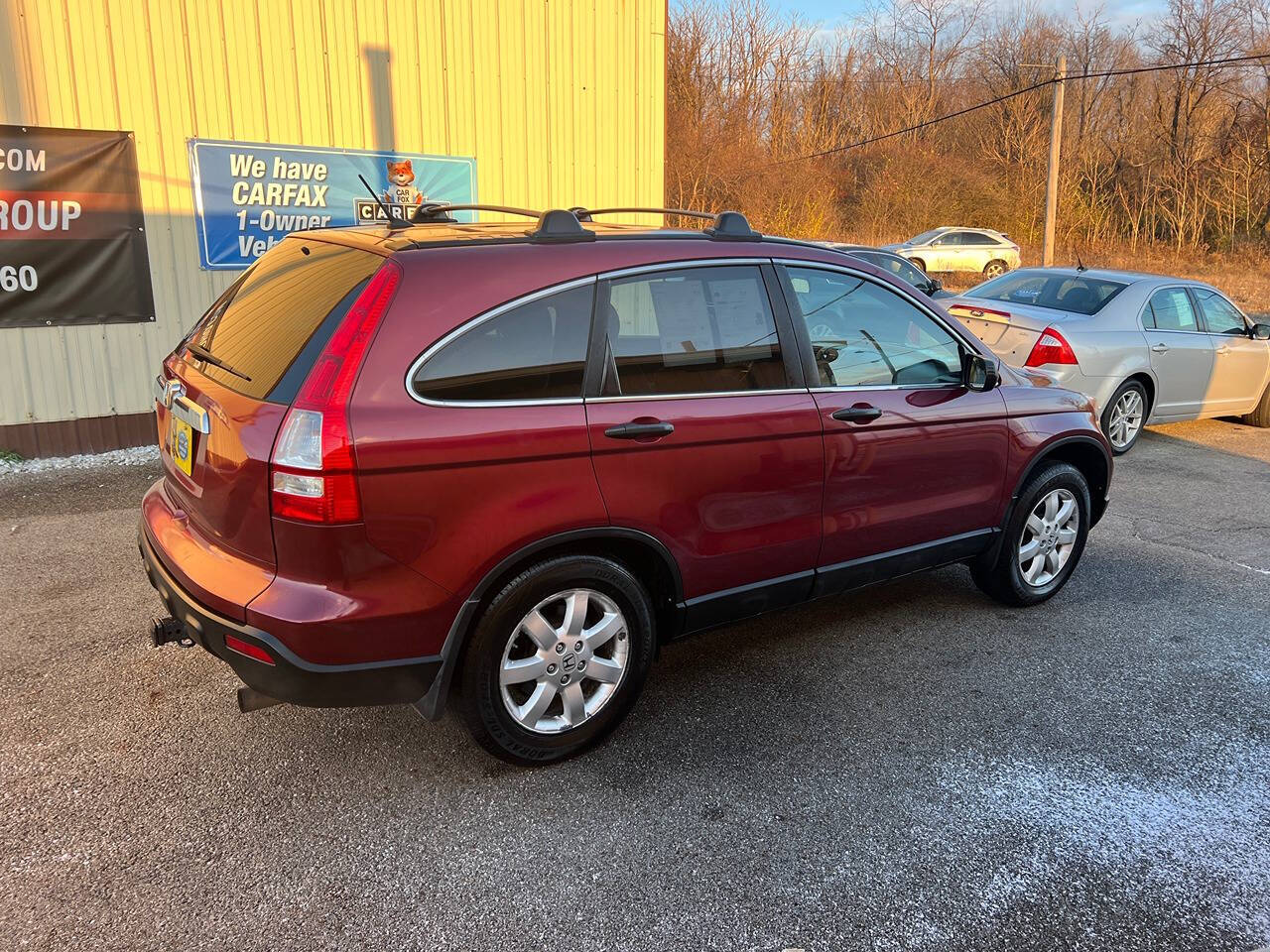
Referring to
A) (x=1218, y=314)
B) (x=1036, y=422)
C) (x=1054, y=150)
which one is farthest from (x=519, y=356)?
(x=1054, y=150)

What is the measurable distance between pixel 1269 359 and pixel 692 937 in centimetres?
956

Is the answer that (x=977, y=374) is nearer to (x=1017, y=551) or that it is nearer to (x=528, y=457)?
(x=1017, y=551)

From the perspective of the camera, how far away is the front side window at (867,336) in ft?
11.9

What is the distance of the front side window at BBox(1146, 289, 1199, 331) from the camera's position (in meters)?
8.11

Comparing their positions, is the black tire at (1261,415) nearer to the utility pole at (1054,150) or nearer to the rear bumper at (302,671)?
the rear bumper at (302,671)

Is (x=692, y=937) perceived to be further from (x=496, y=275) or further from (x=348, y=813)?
(x=496, y=275)

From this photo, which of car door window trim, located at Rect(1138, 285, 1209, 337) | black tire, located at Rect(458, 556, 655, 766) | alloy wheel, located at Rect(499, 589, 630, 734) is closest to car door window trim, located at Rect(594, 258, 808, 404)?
black tire, located at Rect(458, 556, 655, 766)

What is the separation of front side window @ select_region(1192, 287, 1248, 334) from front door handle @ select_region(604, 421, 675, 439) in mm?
7614

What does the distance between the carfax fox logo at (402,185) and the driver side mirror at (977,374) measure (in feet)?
17.6

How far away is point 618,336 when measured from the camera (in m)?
3.08

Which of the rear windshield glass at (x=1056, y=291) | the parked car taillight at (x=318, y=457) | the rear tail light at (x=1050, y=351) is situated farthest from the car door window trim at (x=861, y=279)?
the rear windshield glass at (x=1056, y=291)

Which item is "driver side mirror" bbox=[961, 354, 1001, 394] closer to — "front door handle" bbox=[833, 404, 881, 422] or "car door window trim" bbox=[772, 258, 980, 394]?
"car door window trim" bbox=[772, 258, 980, 394]

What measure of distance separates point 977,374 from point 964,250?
24741mm

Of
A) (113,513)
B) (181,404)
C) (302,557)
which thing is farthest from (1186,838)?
(113,513)
